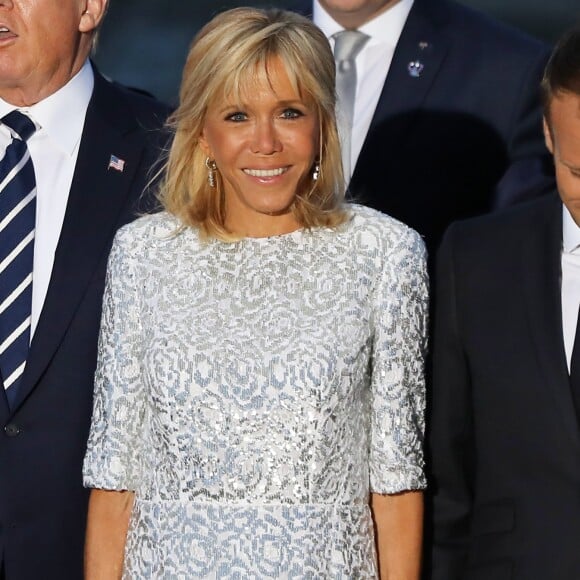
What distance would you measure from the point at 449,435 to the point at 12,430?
3.05 ft

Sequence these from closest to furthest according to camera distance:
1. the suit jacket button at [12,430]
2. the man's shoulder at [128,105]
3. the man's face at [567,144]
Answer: the man's face at [567,144]
the suit jacket button at [12,430]
the man's shoulder at [128,105]

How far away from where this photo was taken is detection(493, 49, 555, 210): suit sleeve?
401cm

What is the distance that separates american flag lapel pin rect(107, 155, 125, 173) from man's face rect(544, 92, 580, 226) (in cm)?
103

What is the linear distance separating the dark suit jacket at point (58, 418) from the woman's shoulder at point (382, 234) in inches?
23.9

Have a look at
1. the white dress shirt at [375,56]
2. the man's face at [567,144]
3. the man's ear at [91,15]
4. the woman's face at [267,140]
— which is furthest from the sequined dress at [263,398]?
the white dress shirt at [375,56]

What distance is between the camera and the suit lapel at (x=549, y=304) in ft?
10.4

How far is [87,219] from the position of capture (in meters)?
3.62

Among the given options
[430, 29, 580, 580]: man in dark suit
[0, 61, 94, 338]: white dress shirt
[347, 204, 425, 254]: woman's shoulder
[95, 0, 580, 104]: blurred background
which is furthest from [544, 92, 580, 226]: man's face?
[95, 0, 580, 104]: blurred background

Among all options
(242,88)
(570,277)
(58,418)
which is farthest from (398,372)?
(58,418)

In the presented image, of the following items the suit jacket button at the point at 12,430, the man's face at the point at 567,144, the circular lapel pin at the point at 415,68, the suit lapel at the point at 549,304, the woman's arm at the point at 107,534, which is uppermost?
the circular lapel pin at the point at 415,68

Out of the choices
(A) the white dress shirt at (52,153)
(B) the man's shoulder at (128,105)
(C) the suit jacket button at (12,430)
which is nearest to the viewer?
(C) the suit jacket button at (12,430)

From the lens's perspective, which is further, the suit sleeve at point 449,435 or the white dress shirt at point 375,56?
the white dress shirt at point 375,56

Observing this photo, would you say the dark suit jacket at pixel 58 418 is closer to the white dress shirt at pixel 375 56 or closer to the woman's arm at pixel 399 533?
the woman's arm at pixel 399 533

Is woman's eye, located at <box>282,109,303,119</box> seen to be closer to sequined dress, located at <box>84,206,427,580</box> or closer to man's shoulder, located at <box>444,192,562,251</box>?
sequined dress, located at <box>84,206,427,580</box>
